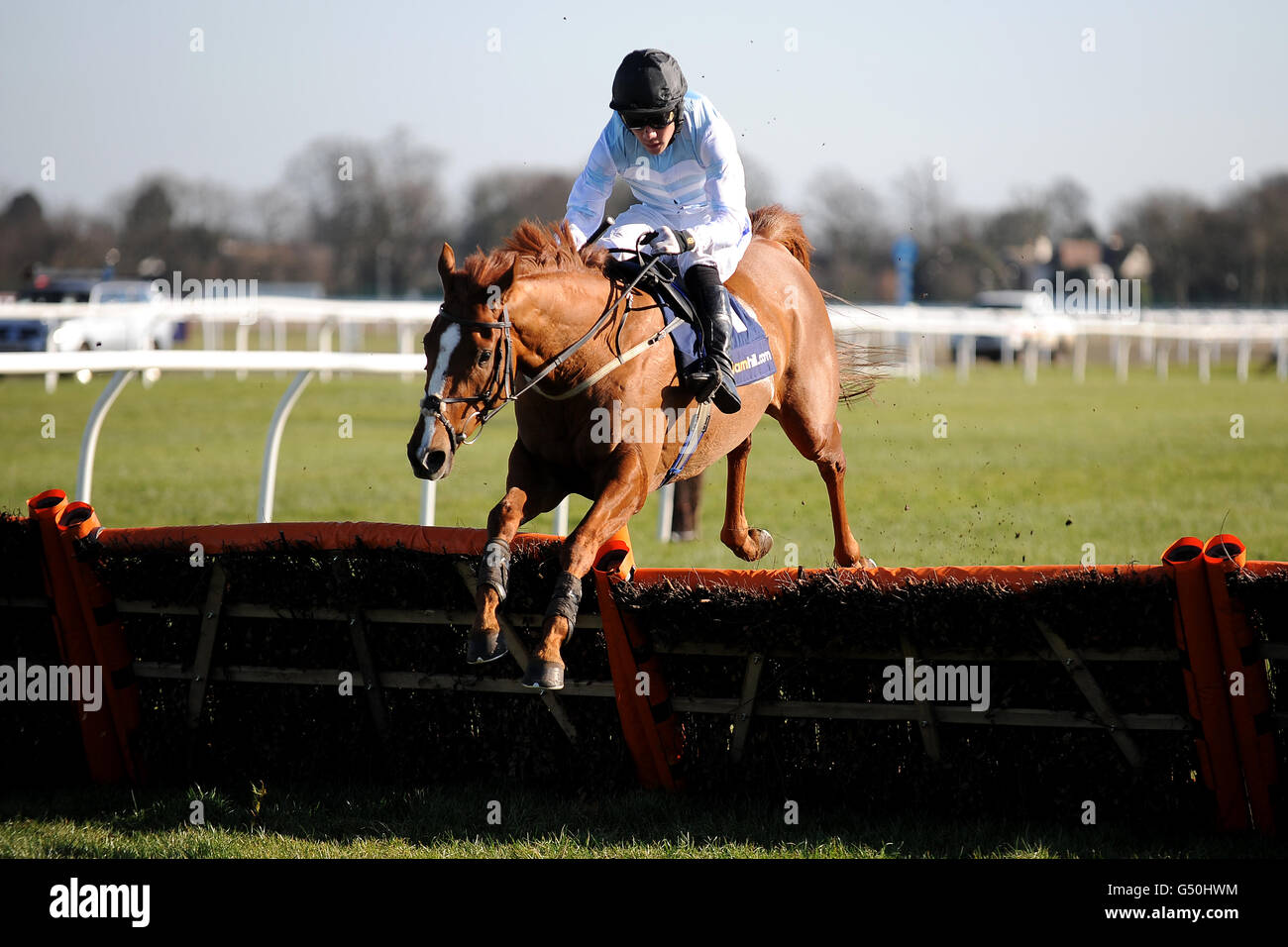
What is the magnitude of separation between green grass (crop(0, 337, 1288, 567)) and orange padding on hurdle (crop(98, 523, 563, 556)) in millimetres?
2892

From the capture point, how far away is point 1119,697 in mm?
3619

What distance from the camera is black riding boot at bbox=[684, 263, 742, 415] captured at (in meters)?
4.37

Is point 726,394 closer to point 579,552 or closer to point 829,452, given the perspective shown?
point 579,552

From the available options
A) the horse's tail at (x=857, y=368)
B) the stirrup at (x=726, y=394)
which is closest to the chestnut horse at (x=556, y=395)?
the stirrup at (x=726, y=394)

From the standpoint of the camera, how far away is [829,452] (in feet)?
18.2

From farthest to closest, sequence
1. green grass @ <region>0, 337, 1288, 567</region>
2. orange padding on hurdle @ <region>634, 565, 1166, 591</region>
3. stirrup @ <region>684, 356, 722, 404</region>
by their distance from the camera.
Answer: green grass @ <region>0, 337, 1288, 567</region>, stirrup @ <region>684, 356, 722, 404</region>, orange padding on hurdle @ <region>634, 565, 1166, 591</region>

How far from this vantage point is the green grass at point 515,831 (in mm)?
3586

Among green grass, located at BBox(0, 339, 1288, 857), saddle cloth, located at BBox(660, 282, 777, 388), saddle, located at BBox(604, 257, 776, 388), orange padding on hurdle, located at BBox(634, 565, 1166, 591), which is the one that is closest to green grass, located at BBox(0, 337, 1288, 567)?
green grass, located at BBox(0, 339, 1288, 857)

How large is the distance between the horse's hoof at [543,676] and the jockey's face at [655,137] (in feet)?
6.35

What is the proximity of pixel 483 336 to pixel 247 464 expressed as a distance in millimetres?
8604

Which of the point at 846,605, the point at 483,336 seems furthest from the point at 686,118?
the point at 846,605

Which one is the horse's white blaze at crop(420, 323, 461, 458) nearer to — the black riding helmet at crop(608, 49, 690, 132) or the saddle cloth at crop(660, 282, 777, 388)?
the saddle cloth at crop(660, 282, 777, 388)

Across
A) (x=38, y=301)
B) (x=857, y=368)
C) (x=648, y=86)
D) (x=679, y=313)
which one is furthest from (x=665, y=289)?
(x=38, y=301)

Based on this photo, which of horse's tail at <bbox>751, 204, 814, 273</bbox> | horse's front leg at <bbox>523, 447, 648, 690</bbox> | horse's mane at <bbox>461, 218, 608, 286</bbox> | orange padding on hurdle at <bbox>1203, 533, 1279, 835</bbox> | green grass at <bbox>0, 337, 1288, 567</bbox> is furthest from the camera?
green grass at <bbox>0, 337, 1288, 567</bbox>
